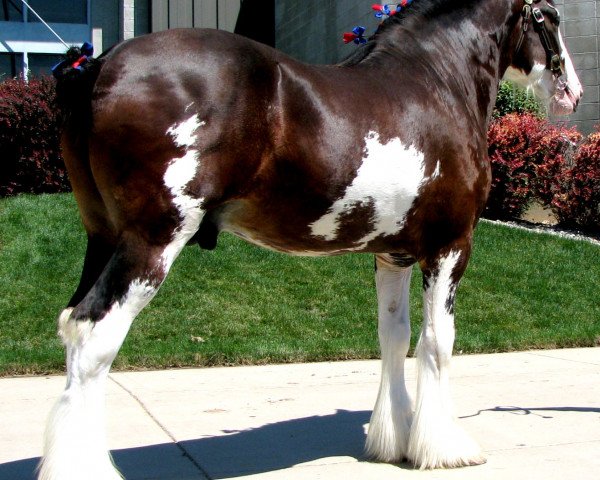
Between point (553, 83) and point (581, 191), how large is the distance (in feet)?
25.7

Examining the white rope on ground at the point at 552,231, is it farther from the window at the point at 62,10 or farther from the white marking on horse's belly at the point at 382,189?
the window at the point at 62,10

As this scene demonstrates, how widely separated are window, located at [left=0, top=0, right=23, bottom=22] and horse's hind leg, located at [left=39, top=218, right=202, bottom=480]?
20819mm

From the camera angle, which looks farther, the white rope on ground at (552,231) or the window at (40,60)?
the window at (40,60)

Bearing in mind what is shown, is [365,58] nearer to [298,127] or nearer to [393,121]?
[393,121]

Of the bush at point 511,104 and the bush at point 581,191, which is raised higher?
the bush at point 511,104

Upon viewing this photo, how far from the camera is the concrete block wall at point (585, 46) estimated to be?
14.7 meters

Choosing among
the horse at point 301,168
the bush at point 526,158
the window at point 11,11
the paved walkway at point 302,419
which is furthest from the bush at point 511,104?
the window at point 11,11

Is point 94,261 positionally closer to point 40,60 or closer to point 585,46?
point 585,46

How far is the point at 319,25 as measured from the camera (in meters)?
17.8

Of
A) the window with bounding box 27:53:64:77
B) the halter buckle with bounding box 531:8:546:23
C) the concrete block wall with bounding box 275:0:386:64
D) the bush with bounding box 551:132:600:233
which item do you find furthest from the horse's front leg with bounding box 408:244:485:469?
the window with bounding box 27:53:64:77

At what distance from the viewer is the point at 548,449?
15.7 ft

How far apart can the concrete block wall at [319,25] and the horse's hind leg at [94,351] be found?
473 inches

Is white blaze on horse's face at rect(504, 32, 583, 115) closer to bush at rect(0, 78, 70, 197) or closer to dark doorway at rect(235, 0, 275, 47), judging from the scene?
bush at rect(0, 78, 70, 197)

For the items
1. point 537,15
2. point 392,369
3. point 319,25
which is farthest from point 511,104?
point 392,369
